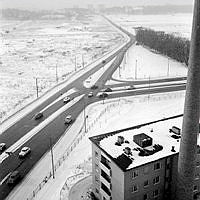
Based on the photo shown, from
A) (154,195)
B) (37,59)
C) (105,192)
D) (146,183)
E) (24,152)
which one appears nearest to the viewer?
(146,183)

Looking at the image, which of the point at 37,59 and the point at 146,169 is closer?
the point at 146,169

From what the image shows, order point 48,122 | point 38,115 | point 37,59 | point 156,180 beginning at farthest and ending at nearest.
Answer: point 37,59 → point 38,115 → point 48,122 → point 156,180

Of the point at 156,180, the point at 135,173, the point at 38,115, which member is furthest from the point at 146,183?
the point at 38,115

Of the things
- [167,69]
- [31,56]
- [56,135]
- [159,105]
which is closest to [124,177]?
[56,135]

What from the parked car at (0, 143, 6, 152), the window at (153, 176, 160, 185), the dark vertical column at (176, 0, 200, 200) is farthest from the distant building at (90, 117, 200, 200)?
the parked car at (0, 143, 6, 152)

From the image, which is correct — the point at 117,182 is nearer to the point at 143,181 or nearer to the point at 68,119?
the point at 143,181

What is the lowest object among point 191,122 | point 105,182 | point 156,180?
point 105,182
